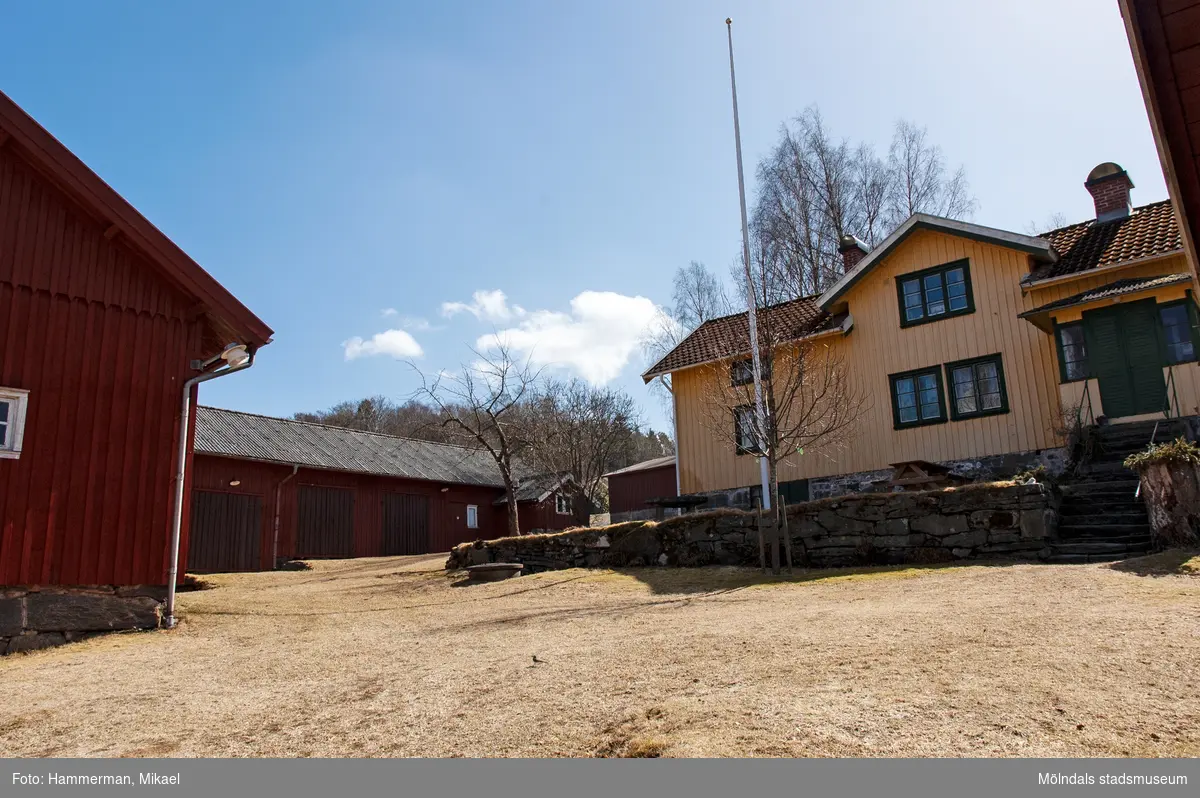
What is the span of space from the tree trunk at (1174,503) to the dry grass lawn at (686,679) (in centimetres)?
110

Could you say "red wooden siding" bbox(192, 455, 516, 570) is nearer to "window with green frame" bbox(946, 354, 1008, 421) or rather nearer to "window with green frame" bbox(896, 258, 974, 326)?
"window with green frame" bbox(896, 258, 974, 326)

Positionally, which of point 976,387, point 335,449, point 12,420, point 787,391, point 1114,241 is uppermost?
point 1114,241

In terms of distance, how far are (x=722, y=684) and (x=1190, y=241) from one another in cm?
399

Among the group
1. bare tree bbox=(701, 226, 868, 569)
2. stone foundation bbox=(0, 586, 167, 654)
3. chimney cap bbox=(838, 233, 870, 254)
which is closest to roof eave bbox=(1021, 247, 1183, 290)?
bare tree bbox=(701, 226, 868, 569)

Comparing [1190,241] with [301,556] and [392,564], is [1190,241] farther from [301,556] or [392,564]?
[301,556]

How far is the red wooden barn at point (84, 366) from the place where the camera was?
29.7ft

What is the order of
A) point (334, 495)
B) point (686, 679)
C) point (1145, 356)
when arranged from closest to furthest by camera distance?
point (686, 679)
point (1145, 356)
point (334, 495)

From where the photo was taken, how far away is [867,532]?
1244 centimetres

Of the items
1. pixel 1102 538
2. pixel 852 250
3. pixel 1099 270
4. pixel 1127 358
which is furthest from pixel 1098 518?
pixel 852 250

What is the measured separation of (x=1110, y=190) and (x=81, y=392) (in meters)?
20.1

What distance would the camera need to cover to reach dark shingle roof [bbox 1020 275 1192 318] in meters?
15.0

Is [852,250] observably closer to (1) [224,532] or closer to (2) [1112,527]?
(2) [1112,527]

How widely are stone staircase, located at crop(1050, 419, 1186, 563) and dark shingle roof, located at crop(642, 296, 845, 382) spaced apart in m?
6.47
